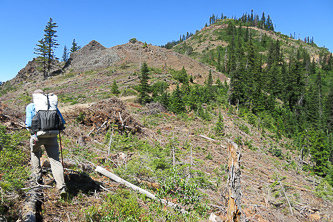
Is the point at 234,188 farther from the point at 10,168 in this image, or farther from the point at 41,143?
the point at 10,168

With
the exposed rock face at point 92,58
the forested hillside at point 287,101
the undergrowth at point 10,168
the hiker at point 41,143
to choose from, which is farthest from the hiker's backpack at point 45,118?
the exposed rock face at point 92,58

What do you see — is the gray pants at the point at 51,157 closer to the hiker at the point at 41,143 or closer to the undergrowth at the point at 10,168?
the hiker at the point at 41,143

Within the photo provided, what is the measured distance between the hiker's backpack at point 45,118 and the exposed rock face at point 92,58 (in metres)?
36.1

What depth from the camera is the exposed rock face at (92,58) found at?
126 ft

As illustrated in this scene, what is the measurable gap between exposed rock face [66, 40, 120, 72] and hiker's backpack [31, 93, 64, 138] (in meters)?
36.1

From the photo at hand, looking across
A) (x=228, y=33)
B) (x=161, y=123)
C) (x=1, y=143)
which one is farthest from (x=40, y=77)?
(x=228, y=33)

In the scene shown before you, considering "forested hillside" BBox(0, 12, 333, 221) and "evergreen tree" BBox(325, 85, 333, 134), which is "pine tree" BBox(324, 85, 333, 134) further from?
"forested hillside" BBox(0, 12, 333, 221)

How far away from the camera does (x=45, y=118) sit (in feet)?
11.8

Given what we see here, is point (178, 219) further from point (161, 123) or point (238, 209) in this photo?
point (161, 123)

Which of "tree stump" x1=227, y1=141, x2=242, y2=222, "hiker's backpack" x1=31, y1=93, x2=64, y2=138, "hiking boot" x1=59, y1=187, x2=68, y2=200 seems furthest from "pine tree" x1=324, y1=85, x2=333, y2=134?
"hiker's backpack" x1=31, y1=93, x2=64, y2=138

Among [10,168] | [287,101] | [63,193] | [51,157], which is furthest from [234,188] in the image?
[287,101]

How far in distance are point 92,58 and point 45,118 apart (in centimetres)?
4031

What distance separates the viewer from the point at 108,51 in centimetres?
4188

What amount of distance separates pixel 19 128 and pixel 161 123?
8.12 meters
